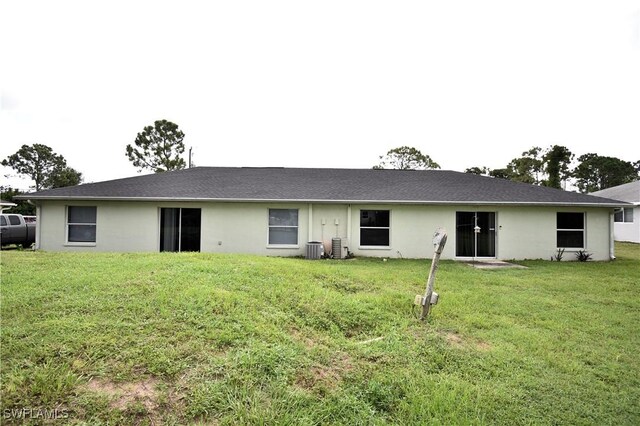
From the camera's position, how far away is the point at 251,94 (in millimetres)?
14227

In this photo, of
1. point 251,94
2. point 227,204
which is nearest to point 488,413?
point 227,204

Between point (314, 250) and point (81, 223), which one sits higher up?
point (81, 223)

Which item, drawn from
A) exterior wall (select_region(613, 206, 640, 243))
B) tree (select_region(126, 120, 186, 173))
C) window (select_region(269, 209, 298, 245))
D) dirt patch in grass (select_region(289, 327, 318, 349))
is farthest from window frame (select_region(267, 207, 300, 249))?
tree (select_region(126, 120, 186, 173))

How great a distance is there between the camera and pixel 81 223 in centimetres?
1200

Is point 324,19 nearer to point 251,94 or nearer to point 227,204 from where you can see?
point 251,94

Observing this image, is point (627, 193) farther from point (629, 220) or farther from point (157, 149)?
point (157, 149)

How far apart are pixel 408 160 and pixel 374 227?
2989 centimetres

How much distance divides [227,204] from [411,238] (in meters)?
7.60

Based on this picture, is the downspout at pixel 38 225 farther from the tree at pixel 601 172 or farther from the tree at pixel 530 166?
the tree at pixel 601 172

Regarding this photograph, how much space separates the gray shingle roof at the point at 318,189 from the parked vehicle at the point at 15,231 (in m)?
2.64

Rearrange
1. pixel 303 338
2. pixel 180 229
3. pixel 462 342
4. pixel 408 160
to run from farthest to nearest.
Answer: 1. pixel 408 160
2. pixel 180 229
3. pixel 462 342
4. pixel 303 338

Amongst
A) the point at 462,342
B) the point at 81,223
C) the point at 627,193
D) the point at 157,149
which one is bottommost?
the point at 462,342

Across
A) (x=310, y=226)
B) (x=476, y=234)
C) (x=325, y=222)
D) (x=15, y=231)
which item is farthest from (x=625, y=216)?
(x=15, y=231)

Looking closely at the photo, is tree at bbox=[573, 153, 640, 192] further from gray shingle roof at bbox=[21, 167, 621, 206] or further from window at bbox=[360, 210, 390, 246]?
window at bbox=[360, 210, 390, 246]
